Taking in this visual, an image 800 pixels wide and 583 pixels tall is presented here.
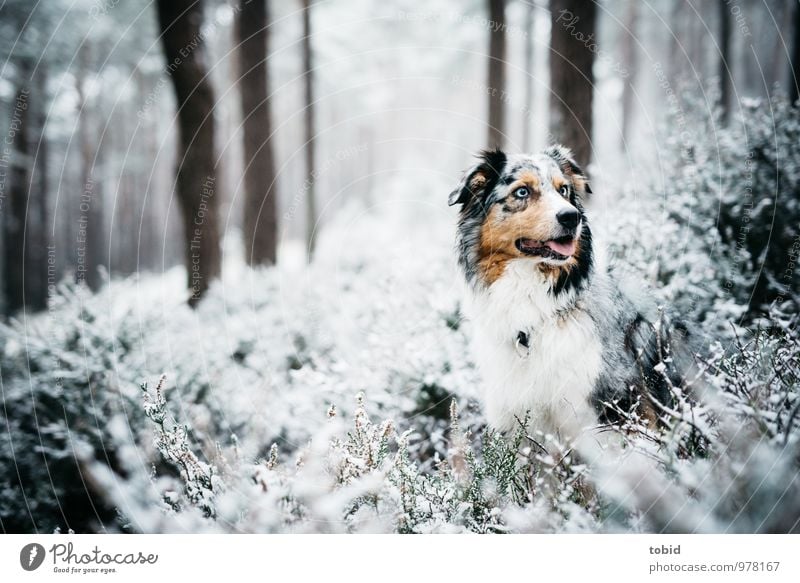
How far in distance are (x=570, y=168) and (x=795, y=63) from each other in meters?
2.82

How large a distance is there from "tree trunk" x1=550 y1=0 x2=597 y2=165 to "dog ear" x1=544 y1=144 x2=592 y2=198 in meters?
0.93

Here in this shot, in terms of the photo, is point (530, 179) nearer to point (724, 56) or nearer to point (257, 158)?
point (724, 56)

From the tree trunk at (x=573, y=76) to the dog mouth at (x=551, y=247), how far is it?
1471 millimetres

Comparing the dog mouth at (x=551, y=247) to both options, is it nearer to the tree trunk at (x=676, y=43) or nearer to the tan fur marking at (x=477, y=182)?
the tan fur marking at (x=477, y=182)

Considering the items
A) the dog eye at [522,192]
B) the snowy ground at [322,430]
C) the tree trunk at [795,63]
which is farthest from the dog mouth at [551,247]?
the tree trunk at [795,63]

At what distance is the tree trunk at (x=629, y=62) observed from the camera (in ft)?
14.1

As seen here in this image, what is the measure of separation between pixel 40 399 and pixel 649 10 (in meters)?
6.11

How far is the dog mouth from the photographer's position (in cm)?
260

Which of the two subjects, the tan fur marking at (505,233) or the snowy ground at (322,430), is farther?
the tan fur marking at (505,233)

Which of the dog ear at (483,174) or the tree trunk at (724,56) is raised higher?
the tree trunk at (724,56)

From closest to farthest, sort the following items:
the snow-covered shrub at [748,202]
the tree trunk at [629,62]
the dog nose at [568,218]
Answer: the dog nose at [568,218] < the snow-covered shrub at [748,202] < the tree trunk at [629,62]
